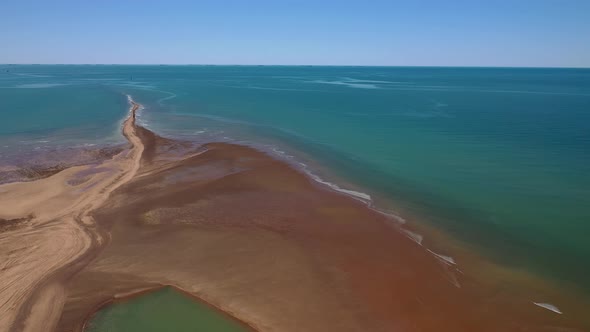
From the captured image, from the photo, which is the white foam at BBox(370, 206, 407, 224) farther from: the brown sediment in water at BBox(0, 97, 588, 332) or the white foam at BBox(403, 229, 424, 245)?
the white foam at BBox(403, 229, 424, 245)

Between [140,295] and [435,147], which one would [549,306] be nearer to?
[140,295]

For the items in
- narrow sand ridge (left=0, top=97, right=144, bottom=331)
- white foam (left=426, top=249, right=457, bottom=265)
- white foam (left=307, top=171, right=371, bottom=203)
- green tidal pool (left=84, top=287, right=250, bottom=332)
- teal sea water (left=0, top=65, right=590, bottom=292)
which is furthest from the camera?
white foam (left=307, top=171, right=371, bottom=203)

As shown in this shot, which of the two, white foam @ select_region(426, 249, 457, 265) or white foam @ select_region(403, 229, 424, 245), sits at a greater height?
white foam @ select_region(403, 229, 424, 245)

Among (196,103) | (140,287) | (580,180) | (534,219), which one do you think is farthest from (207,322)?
(196,103)

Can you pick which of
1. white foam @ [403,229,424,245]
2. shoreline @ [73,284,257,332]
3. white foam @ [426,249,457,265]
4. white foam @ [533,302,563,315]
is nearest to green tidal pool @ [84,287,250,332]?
shoreline @ [73,284,257,332]

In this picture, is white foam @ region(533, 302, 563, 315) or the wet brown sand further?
white foam @ region(533, 302, 563, 315)

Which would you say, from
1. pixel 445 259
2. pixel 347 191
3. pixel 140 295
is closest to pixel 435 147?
pixel 347 191

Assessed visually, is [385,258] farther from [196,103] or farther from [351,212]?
[196,103]
